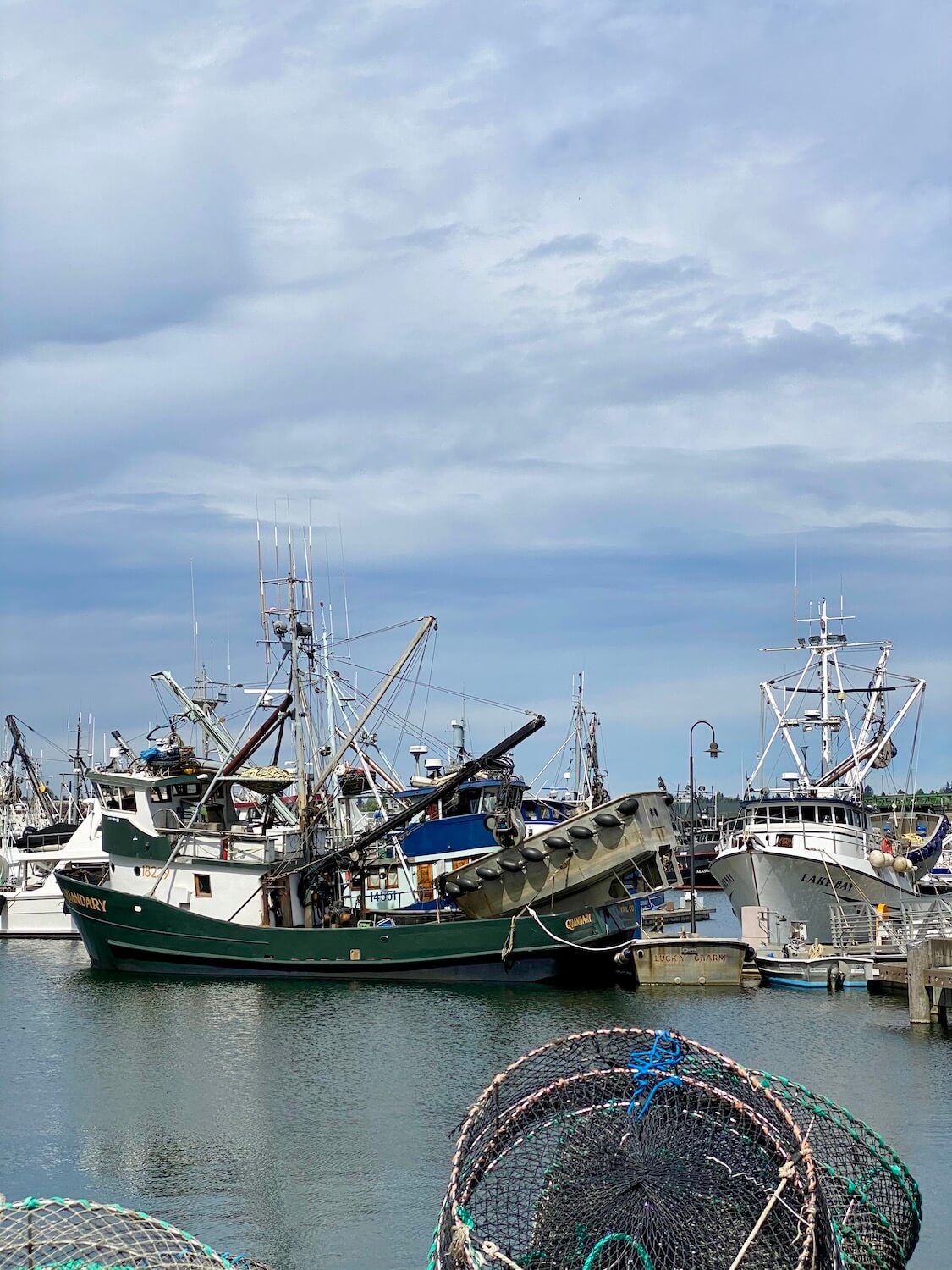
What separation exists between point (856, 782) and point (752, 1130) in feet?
166

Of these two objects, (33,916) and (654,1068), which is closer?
(654,1068)

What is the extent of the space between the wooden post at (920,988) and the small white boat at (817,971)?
206 inches

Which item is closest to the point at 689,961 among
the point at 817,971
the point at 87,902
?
the point at 817,971

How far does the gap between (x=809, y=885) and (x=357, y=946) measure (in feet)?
46.9

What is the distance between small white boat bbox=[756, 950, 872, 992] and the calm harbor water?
892 mm

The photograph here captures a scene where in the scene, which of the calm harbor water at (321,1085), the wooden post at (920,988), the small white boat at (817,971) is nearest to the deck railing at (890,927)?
the wooden post at (920,988)

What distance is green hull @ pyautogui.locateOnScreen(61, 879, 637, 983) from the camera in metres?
35.2

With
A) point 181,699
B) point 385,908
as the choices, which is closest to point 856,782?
point 385,908

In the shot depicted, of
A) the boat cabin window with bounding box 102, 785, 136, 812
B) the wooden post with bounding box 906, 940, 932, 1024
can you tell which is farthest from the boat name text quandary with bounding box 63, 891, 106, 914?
the wooden post with bounding box 906, 940, 932, 1024

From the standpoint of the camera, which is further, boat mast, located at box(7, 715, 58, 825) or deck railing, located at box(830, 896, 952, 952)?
boat mast, located at box(7, 715, 58, 825)

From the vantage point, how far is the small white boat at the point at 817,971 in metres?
32.5

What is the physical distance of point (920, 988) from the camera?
1062 inches

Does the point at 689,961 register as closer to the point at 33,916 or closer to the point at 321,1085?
the point at 321,1085

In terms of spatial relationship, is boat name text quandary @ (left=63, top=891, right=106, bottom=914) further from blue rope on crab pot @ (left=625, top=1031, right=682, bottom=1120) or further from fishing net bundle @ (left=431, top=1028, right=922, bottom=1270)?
blue rope on crab pot @ (left=625, top=1031, right=682, bottom=1120)
